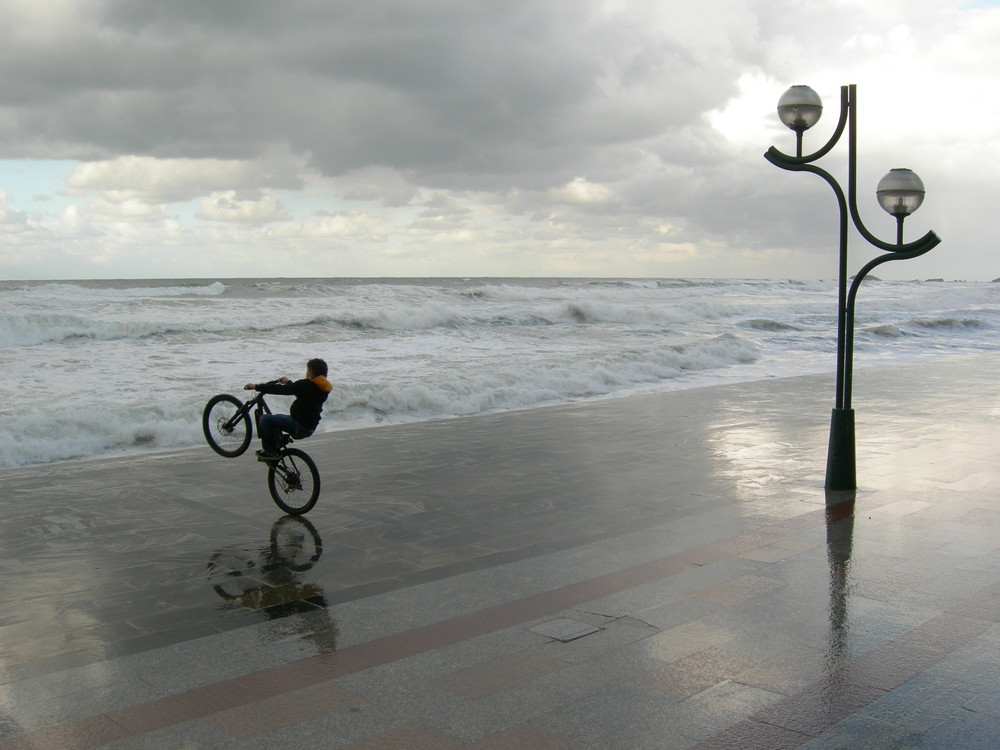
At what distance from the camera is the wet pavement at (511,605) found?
11.4 ft

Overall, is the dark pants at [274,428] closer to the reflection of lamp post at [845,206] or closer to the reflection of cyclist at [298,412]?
the reflection of cyclist at [298,412]

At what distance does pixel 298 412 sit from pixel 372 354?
54.7ft

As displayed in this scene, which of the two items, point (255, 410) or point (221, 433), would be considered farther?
point (221, 433)

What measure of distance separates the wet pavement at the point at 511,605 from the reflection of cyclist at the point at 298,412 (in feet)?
2.18

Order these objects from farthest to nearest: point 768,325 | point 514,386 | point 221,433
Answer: point 768,325 → point 514,386 → point 221,433

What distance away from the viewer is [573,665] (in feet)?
13.1

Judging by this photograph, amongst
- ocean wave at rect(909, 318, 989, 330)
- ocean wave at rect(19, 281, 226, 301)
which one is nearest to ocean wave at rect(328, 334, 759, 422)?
ocean wave at rect(909, 318, 989, 330)

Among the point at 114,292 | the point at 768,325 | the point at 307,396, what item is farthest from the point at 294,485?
the point at 114,292

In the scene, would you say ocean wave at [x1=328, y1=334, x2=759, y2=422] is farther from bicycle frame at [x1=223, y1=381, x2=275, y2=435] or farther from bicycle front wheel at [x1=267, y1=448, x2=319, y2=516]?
bicycle front wheel at [x1=267, y1=448, x2=319, y2=516]

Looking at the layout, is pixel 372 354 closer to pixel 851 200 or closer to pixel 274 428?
pixel 274 428

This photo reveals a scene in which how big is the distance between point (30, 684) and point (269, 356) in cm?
2099

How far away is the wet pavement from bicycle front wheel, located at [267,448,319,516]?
0.53 feet

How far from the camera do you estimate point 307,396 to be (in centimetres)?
749

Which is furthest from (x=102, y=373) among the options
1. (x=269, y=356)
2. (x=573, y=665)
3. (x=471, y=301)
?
(x=471, y=301)
